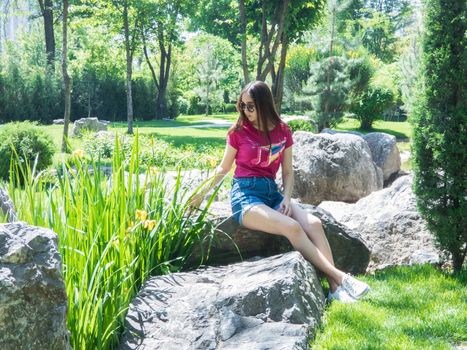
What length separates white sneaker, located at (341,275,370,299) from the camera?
3.70 meters

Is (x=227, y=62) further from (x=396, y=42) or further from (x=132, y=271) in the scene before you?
(x=132, y=271)

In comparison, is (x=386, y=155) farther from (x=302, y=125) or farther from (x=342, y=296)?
(x=302, y=125)

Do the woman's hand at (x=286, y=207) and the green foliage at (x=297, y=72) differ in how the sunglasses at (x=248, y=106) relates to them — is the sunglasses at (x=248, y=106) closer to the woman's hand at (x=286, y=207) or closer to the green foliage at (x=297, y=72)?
the woman's hand at (x=286, y=207)

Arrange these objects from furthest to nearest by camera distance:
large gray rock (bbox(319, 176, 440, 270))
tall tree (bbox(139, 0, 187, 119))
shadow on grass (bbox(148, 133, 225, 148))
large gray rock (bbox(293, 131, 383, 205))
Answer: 1. tall tree (bbox(139, 0, 187, 119))
2. shadow on grass (bbox(148, 133, 225, 148))
3. large gray rock (bbox(293, 131, 383, 205))
4. large gray rock (bbox(319, 176, 440, 270))

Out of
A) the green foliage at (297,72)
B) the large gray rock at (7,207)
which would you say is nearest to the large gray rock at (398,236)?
the large gray rock at (7,207)

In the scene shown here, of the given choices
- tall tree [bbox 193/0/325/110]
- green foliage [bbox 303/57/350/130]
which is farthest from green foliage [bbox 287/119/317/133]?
tall tree [bbox 193/0/325/110]

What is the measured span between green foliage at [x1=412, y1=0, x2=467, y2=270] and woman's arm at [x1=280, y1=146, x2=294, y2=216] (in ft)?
3.52

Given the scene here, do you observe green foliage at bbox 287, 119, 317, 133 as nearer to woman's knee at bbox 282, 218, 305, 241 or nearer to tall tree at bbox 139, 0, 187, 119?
tall tree at bbox 139, 0, 187, 119

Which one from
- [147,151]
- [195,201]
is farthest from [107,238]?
[147,151]

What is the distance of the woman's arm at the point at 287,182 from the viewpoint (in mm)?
4023

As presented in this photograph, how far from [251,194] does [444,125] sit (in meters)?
1.58

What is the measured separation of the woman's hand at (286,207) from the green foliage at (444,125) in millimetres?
1232

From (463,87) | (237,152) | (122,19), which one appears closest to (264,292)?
(237,152)

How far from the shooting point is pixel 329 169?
791cm
